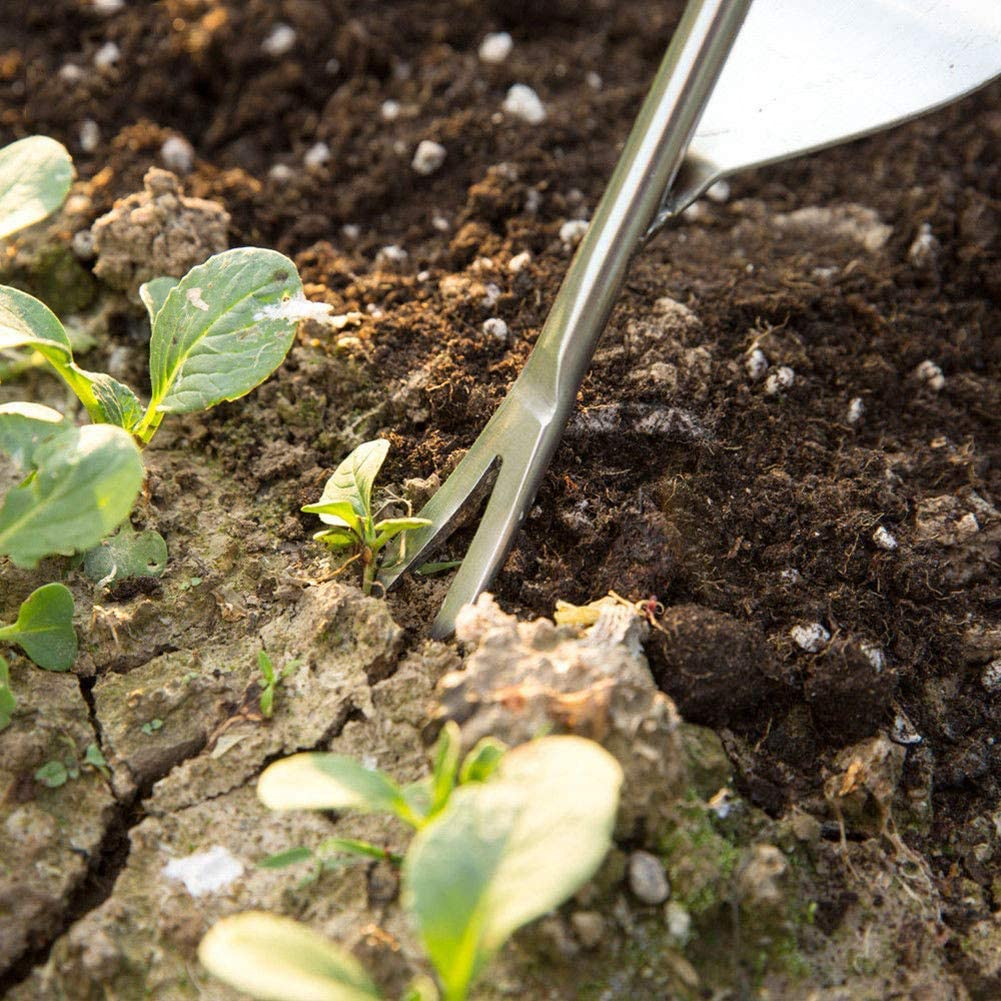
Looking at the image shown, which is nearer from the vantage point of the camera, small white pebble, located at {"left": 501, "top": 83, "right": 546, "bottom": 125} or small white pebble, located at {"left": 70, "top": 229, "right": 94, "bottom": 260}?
small white pebble, located at {"left": 70, "top": 229, "right": 94, "bottom": 260}

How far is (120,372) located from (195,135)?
2.00ft

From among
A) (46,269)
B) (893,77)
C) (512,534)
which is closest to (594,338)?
(512,534)

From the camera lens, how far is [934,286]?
164 cm

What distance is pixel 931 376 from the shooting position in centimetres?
153

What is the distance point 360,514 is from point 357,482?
4 cm

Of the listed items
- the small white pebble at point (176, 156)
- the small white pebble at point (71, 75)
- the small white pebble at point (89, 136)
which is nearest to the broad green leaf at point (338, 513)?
the small white pebble at point (176, 156)

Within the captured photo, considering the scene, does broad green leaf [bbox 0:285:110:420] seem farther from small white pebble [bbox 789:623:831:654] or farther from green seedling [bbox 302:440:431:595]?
small white pebble [bbox 789:623:831:654]

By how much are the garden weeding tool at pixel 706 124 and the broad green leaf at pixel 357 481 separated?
0.26 feet

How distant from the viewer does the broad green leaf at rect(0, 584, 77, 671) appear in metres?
1.14

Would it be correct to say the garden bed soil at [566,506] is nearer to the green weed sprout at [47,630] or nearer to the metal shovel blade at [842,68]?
the green weed sprout at [47,630]

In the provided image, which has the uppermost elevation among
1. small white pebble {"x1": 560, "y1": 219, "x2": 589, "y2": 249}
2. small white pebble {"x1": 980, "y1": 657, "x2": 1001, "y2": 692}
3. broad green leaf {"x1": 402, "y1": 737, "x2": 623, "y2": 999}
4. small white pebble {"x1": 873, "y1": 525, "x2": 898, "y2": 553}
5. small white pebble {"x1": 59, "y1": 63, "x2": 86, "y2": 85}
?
small white pebble {"x1": 59, "y1": 63, "x2": 86, "y2": 85}

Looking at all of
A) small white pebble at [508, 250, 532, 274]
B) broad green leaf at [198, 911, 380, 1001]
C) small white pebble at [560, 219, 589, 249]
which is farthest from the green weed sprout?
small white pebble at [560, 219, 589, 249]

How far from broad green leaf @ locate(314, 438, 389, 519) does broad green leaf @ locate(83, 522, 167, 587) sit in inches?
9.9

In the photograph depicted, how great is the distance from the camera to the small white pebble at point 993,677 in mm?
1251
